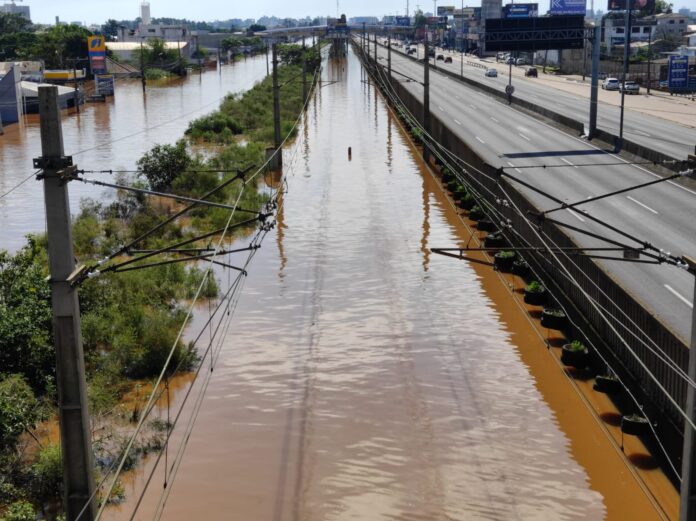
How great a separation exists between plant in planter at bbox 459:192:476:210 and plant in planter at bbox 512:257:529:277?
30.8 feet

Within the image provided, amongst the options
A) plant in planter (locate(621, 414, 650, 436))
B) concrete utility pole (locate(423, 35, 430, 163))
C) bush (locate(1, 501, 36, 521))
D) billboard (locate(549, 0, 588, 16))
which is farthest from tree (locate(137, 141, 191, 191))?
billboard (locate(549, 0, 588, 16))

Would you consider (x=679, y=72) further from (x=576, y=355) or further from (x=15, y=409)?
(x=15, y=409)

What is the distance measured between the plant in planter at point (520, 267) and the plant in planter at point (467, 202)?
30.8 feet

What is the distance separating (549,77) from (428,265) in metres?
89.9

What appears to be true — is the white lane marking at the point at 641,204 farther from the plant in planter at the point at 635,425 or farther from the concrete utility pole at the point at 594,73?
the plant in planter at the point at 635,425

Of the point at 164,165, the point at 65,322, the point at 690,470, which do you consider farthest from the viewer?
the point at 164,165

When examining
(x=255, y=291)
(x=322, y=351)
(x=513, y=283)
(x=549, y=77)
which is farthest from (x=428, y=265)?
(x=549, y=77)

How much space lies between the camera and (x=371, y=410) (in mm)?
18578

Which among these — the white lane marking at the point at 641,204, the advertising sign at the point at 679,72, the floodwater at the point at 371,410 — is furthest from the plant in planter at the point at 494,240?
the advertising sign at the point at 679,72

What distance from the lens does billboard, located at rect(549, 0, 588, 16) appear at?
94625 millimetres

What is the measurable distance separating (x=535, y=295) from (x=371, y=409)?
7.95 m

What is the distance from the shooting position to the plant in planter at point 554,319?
74.0 ft

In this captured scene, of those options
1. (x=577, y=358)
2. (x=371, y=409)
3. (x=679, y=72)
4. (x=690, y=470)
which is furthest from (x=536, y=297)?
(x=679, y=72)

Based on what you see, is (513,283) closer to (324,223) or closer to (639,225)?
(639,225)
